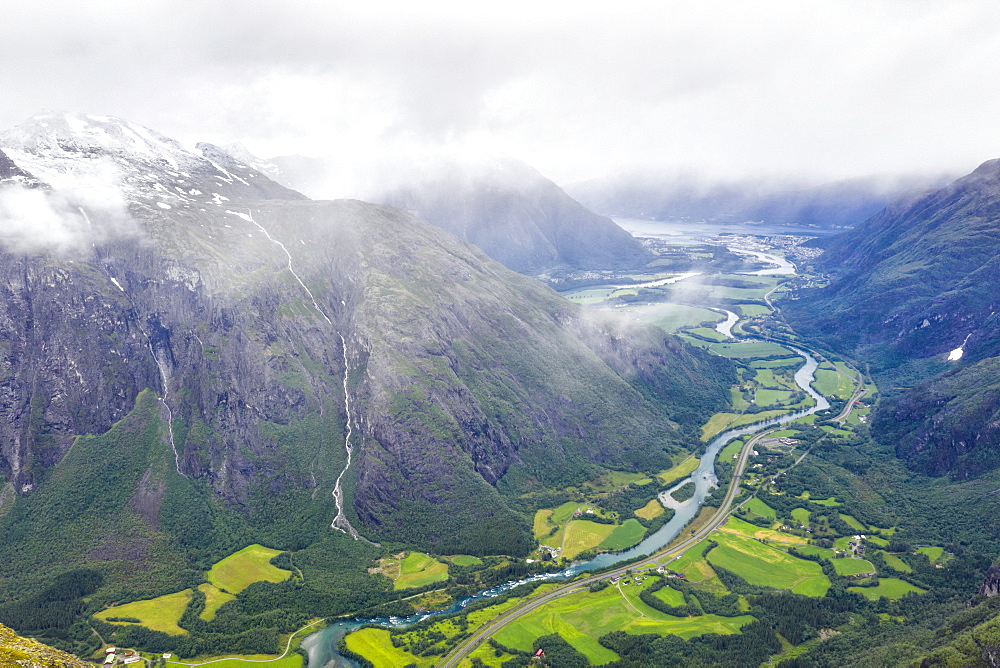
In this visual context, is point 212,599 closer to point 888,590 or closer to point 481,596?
point 481,596

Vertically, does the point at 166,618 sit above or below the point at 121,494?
below

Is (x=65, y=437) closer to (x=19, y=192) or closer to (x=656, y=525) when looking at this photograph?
(x=19, y=192)

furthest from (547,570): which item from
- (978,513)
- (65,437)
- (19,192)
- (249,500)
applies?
(19,192)

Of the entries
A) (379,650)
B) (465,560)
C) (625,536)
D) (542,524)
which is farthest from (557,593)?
(379,650)

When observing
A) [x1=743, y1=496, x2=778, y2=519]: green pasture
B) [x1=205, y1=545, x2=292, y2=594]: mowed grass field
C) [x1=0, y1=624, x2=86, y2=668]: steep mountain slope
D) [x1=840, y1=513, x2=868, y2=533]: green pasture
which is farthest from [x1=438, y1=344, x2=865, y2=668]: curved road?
[x1=0, y1=624, x2=86, y2=668]: steep mountain slope

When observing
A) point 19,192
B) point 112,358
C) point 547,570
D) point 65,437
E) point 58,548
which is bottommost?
point 547,570

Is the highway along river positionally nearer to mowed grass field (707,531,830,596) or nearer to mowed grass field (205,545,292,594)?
mowed grass field (707,531,830,596)

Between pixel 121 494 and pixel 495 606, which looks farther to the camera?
pixel 121 494
